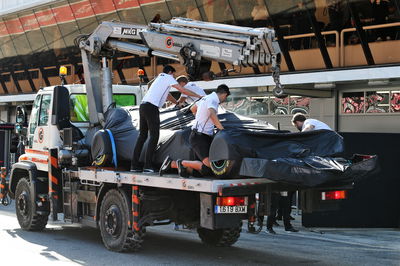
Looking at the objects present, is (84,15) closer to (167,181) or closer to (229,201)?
(167,181)

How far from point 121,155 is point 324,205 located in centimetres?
332

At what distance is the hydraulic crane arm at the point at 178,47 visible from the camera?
31.3 ft

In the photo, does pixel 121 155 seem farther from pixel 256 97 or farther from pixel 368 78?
pixel 256 97

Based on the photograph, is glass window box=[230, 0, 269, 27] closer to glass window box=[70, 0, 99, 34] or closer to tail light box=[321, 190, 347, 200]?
glass window box=[70, 0, 99, 34]

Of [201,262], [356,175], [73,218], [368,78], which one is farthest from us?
[368,78]

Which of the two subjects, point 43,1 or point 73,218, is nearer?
point 73,218

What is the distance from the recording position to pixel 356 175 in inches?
358

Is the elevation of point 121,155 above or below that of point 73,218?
above

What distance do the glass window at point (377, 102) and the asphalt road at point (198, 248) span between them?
5.63 metres

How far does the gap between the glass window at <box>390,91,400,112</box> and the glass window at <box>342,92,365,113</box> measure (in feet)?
3.22

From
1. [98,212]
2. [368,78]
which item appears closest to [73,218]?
[98,212]

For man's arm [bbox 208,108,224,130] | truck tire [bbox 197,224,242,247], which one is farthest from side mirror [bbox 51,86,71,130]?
man's arm [bbox 208,108,224,130]

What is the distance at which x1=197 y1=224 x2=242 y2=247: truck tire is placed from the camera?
36.8ft

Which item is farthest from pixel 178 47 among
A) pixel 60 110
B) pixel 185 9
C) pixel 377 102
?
pixel 185 9
